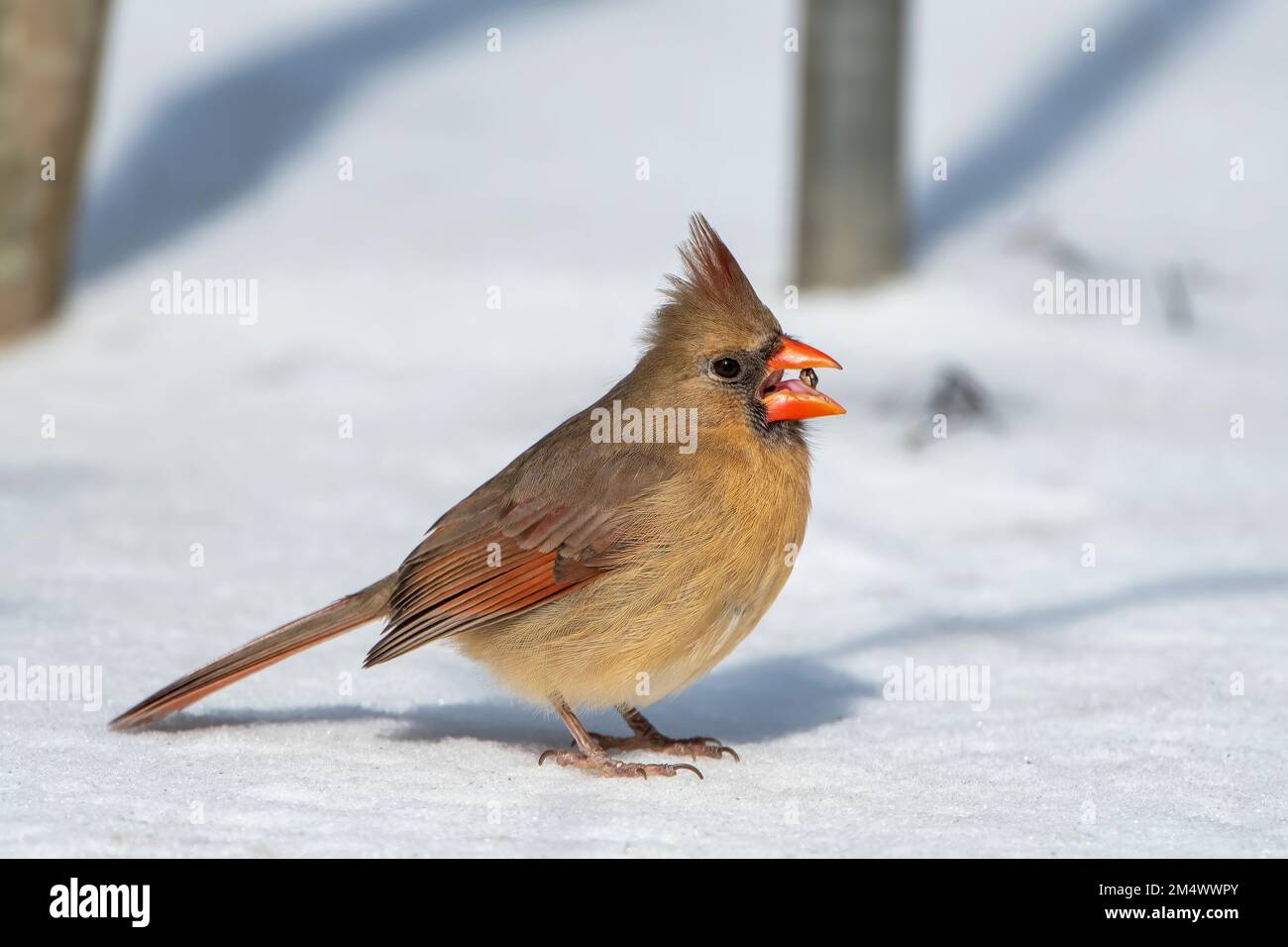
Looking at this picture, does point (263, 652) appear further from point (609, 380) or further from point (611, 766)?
point (609, 380)

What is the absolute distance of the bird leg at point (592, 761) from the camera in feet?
13.1

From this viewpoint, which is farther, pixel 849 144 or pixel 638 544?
pixel 849 144

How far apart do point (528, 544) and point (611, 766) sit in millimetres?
570

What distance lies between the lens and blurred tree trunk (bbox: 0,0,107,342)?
7570 millimetres

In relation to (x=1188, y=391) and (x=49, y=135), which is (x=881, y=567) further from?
(x=49, y=135)

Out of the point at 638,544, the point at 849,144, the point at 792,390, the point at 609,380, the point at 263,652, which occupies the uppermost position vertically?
the point at 849,144

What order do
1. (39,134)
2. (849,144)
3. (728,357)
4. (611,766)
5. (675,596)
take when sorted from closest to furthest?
(675,596) < (611,766) < (728,357) < (39,134) < (849,144)

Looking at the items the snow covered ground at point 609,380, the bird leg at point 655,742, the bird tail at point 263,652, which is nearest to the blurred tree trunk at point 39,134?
the snow covered ground at point 609,380

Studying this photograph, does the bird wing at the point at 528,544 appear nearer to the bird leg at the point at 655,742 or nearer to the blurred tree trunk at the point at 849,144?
the bird leg at the point at 655,742

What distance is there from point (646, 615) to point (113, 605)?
2.18 meters

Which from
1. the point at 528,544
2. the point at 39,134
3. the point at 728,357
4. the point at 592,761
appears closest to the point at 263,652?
the point at 528,544

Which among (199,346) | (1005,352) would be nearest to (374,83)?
(199,346)

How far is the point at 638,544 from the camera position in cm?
396

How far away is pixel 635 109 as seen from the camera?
992 cm
